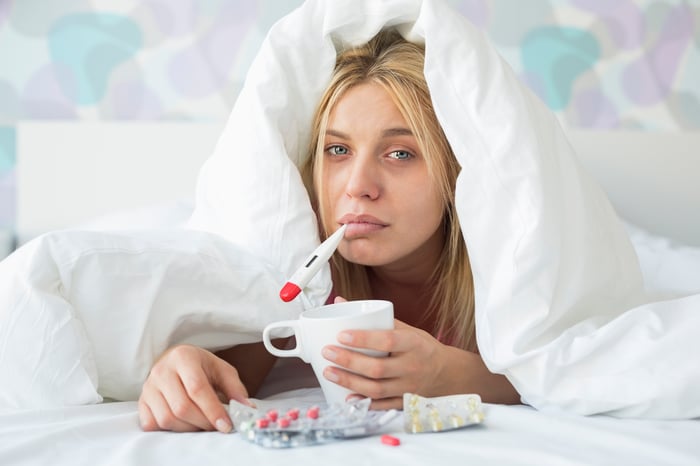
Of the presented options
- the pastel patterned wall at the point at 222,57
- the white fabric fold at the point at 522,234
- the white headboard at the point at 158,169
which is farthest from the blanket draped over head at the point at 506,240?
the pastel patterned wall at the point at 222,57

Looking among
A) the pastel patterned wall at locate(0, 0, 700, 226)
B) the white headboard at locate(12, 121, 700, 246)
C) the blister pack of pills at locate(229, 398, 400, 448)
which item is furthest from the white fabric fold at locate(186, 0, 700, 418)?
the pastel patterned wall at locate(0, 0, 700, 226)

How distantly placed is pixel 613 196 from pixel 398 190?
974mm

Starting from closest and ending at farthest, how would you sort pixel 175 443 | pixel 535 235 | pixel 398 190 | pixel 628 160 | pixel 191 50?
1. pixel 175 443
2. pixel 535 235
3. pixel 398 190
4. pixel 628 160
5. pixel 191 50

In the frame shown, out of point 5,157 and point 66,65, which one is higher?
point 66,65

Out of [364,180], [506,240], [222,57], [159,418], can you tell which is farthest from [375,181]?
[222,57]

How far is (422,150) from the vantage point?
1.02 m

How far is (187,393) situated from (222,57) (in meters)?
1.44

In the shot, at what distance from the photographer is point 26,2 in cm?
202

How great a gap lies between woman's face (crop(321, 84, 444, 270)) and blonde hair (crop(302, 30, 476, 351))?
1 cm

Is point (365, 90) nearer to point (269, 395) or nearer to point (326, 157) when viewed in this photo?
point (326, 157)

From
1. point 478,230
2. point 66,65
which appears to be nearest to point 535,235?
point 478,230

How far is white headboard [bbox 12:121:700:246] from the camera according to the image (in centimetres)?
180

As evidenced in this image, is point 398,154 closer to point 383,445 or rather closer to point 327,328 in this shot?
point 327,328

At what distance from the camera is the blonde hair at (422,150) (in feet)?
3.41
